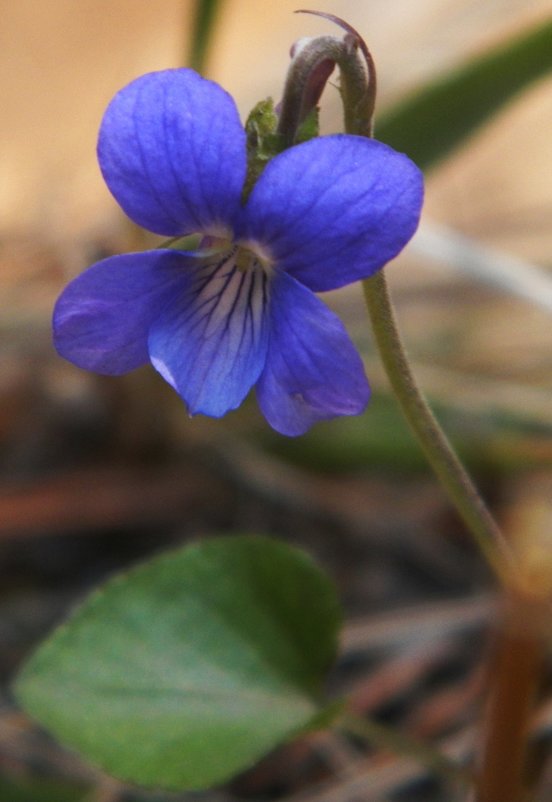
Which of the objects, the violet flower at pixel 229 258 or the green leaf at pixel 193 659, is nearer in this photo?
the violet flower at pixel 229 258

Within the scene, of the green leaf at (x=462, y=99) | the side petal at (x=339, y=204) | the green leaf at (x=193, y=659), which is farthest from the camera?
the green leaf at (x=462, y=99)

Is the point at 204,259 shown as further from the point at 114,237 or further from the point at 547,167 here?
the point at 547,167

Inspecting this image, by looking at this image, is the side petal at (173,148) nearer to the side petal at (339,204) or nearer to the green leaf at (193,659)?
the side petal at (339,204)

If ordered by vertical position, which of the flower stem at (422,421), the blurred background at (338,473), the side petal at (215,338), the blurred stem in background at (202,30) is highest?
the blurred stem in background at (202,30)

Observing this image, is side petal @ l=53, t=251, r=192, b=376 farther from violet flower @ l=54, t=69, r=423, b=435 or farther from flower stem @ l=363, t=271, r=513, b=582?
flower stem @ l=363, t=271, r=513, b=582

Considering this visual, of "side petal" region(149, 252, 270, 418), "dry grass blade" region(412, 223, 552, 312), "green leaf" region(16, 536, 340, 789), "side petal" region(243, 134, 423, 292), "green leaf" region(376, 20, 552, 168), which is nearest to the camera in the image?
"side petal" region(243, 134, 423, 292)

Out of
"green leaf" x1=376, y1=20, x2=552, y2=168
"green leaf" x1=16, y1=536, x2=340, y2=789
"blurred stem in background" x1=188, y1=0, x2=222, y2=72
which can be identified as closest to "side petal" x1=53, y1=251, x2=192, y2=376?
"green leaf" x1=16, y1=536, x2=340, y2=789

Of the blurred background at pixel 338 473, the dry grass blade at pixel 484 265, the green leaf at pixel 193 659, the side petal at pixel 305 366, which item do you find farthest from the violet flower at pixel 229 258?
the dry grass blade at pixel 484 265

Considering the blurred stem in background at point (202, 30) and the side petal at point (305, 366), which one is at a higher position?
the blurred stem in background at point (202, 30)
